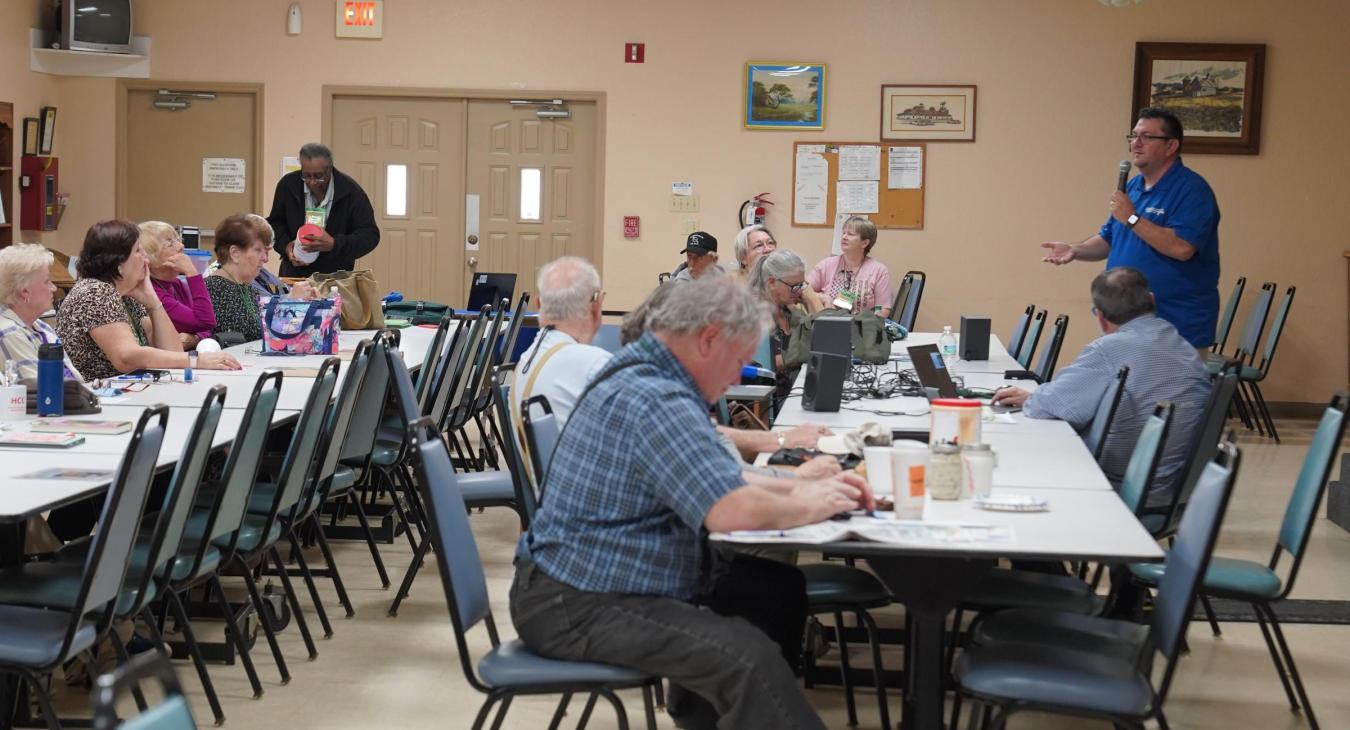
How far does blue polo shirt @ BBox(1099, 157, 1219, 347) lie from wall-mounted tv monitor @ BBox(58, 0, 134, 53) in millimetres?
7018

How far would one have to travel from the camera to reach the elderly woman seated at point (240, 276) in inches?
243

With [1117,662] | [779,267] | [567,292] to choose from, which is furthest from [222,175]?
[1117,662]

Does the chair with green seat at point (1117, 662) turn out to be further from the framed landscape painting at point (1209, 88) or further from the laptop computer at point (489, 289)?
the framed landscape painting at point (1209, 88)

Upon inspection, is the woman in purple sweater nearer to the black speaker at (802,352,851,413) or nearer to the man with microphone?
the black speaker at (802,352,851,413)

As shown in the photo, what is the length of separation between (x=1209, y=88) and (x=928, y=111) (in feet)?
6.06

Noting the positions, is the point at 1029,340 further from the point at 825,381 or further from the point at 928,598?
the point at 928,598

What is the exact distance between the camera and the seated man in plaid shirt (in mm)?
2525

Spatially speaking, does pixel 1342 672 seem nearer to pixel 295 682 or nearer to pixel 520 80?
pixel 295 682

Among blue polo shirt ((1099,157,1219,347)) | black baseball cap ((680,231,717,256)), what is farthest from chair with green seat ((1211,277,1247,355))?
blue polo shirt ((1099,157,1219,347))

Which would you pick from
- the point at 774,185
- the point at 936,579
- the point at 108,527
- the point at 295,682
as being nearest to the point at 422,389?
the point at 295,682

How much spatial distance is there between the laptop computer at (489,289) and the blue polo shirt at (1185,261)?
425cm

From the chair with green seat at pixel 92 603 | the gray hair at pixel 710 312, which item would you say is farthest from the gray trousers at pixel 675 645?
the chair with green seat at pixel 92 603

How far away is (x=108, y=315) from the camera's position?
4.82m

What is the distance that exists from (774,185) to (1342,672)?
20.5 ft
